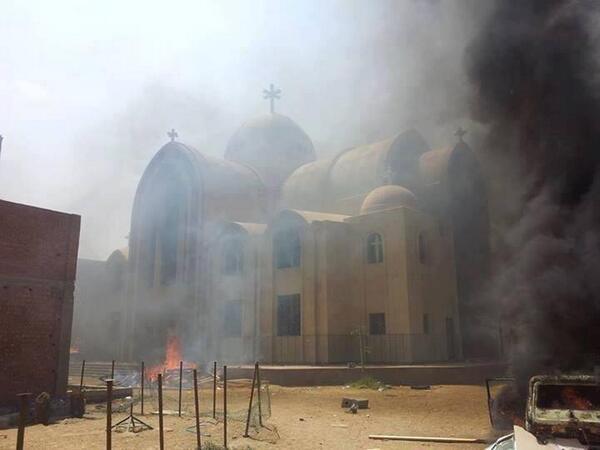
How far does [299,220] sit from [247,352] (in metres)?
6.71

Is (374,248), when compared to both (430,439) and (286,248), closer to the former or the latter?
(286,248)

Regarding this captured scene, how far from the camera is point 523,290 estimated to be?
430 inches

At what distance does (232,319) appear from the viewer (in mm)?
25656

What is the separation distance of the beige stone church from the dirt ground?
579 cm

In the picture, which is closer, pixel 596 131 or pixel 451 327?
pixel 596 131

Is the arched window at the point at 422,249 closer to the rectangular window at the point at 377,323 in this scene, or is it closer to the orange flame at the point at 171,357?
the rectangular window at the point at 377,323

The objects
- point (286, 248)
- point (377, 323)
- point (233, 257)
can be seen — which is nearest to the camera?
point (377, 323)

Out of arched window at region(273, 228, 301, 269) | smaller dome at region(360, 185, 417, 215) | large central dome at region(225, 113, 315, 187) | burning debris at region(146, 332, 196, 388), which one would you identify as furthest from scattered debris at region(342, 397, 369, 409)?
large central dome at region(225, 113, 315, 187)

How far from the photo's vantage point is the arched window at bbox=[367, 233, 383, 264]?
2253cm

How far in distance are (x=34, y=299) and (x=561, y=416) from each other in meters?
13.3

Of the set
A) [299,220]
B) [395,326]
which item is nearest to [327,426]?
[395,326]

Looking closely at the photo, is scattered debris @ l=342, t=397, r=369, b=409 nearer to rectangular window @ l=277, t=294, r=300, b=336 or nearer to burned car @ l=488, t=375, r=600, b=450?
burned car @ l=488, t=375, r=600, b=450

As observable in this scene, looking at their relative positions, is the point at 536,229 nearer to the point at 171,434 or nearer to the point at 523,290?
the point at 523,290

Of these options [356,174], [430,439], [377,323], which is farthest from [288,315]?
[430,439]
